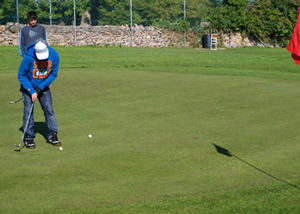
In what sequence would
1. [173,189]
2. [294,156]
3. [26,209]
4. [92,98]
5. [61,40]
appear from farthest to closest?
[61,40], [92,98], [294,156], [173,189], [26,209]

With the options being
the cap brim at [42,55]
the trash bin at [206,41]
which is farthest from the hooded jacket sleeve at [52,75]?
the trash bin at [206,41]

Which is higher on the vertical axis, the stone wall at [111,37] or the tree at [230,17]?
the tree at [230,17]

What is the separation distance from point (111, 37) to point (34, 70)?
32743mm

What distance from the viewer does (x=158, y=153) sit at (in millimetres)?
7066

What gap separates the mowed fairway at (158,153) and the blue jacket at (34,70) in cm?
97

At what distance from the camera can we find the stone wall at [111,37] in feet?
122

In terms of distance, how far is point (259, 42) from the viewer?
1684 inches

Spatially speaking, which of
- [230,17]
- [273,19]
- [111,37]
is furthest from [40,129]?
[273,19]

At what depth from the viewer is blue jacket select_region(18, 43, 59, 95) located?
7.73 m

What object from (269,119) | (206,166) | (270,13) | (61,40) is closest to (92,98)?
(269,119)

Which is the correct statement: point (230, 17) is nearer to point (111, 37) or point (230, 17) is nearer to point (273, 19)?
point (273, 19)

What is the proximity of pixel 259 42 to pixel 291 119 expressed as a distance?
113 feet

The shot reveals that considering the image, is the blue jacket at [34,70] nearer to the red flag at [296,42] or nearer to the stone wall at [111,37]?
the red flag at [296,42]

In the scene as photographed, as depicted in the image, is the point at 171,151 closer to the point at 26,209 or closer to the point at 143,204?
the point at 143,204
